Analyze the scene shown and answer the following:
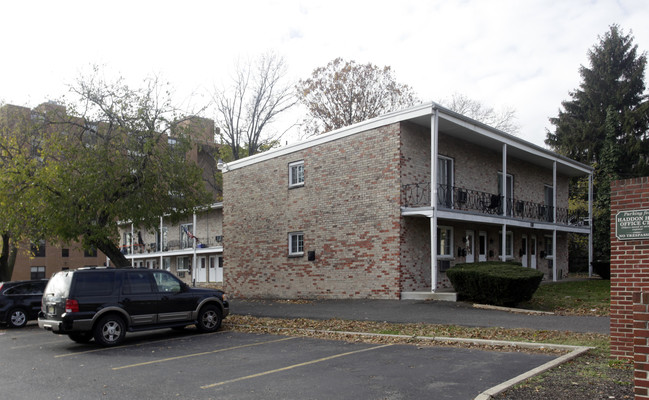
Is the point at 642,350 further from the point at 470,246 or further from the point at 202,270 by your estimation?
the point at 202,270

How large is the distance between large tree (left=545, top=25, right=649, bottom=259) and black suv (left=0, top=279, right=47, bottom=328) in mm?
32613

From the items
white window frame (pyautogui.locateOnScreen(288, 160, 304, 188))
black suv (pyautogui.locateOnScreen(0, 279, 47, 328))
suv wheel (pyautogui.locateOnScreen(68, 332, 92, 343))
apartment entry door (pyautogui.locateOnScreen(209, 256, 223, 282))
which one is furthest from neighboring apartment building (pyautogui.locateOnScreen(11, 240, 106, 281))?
suv wheel (pyautogui.locateOnScreen(68, 332, 92, 343))

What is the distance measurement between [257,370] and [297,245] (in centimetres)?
1391

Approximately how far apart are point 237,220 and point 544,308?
14367mm

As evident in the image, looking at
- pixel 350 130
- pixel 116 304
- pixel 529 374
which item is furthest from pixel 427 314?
pixel 350 130

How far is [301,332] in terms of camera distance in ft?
41.6

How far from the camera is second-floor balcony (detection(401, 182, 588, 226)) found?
1938cm

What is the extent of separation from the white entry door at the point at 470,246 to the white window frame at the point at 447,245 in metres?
1.06

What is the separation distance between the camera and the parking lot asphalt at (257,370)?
7.18 meters

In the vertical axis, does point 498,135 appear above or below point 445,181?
above

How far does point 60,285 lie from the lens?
468 inches

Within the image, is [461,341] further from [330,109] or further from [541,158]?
[330,109]

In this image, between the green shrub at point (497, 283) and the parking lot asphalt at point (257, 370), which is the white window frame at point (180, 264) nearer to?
the green shrub at point (497, 283)

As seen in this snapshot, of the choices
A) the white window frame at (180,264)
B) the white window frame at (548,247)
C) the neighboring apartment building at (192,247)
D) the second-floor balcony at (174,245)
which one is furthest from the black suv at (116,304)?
the white window frame at (180,264)
